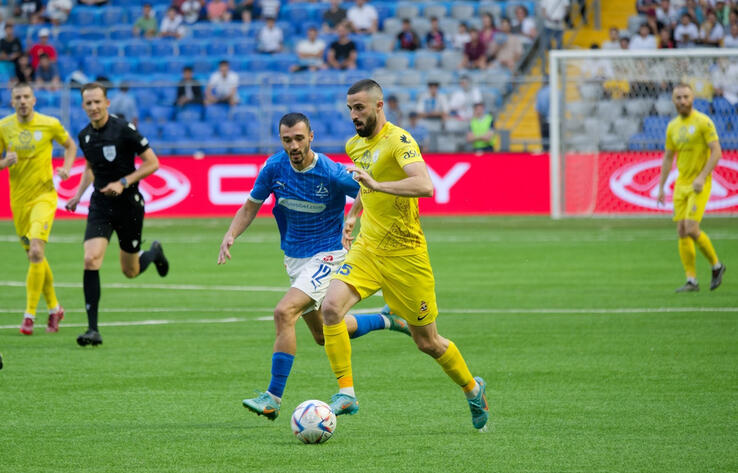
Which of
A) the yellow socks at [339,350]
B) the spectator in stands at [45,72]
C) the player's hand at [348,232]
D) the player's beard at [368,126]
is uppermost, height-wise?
the player's beard at [368,126]

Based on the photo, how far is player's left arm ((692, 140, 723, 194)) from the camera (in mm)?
14148

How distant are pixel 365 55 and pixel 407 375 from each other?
2078 centimetres

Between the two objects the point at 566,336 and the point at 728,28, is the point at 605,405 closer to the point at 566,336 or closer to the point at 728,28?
the point at 566,336

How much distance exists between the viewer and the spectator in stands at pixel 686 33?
26688mm

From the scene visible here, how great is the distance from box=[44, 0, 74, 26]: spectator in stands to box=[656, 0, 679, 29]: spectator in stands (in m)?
15.4

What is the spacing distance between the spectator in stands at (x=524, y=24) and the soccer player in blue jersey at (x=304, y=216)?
21211mm

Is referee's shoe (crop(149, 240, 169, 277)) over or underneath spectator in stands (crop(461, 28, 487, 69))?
over

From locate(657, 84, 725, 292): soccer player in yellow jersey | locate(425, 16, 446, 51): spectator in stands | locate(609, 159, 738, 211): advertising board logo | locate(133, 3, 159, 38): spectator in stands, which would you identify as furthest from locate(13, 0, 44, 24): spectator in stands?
locate(657, 84, 725, 292): soccer player in yellow jersey

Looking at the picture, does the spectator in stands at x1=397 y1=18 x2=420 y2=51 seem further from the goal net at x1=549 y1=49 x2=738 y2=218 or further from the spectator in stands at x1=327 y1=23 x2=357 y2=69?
the goal net at x1=549 y1=49 x2=738 y2=218

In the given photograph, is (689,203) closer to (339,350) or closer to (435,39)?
(339,350)

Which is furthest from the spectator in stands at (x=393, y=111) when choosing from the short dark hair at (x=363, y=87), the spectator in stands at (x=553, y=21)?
the short dark hair at (x=363, y=87)

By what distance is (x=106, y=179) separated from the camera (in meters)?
11.5

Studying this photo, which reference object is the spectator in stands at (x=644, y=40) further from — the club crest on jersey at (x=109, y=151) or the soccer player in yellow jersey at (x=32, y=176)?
the club crest on jersey at (x=109, y=151)

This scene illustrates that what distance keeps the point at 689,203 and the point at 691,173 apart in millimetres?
546
